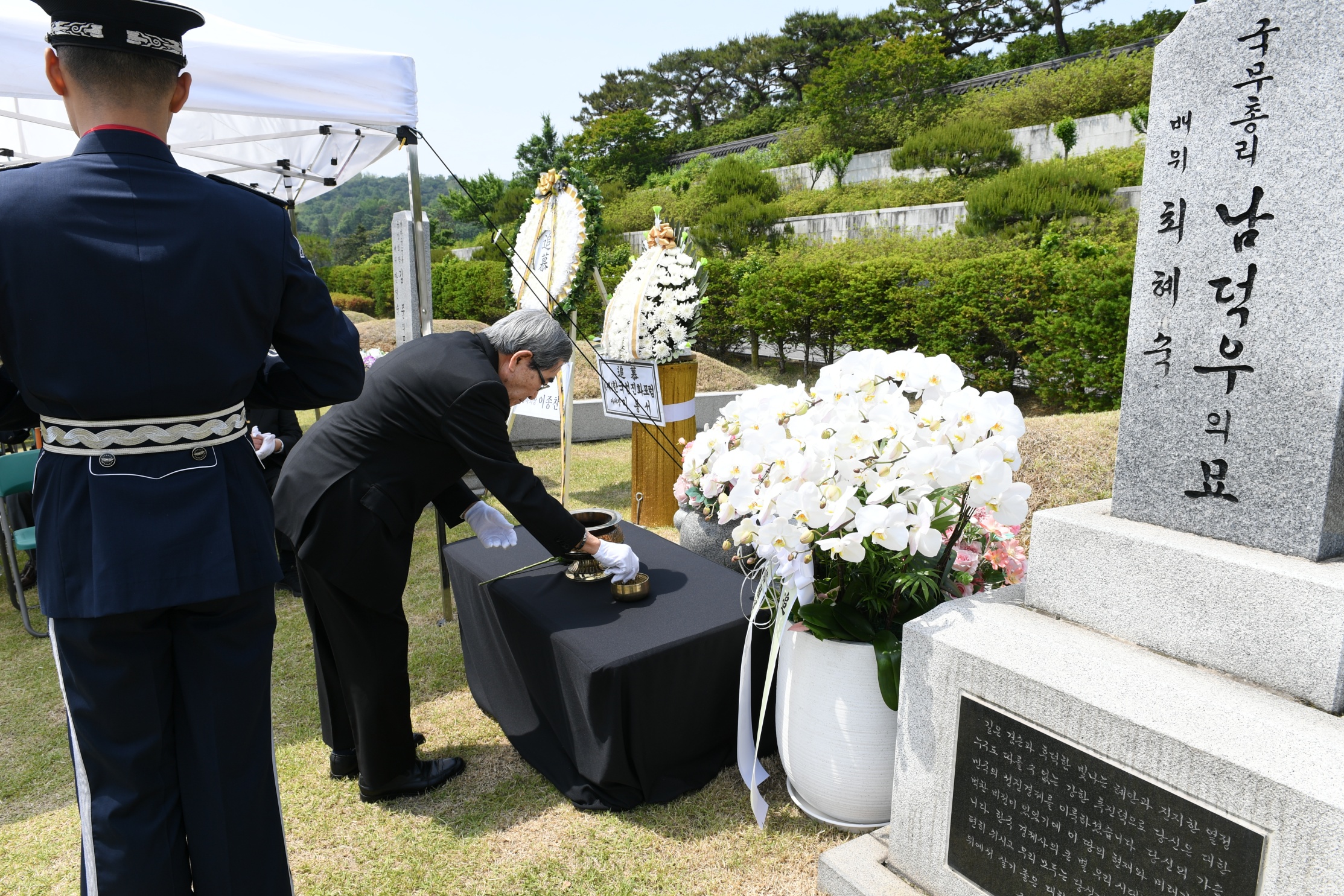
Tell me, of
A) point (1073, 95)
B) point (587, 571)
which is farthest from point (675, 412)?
point (1073, 95)

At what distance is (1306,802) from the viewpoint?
133cm

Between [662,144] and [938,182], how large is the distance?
790 inches

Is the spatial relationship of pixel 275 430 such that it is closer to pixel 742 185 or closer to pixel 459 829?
pixel 459 829

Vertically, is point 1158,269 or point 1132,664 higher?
point 1158,269

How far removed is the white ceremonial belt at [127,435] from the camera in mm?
1524

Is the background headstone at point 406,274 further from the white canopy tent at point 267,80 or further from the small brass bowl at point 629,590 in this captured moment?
the small brass bowl at point 629,590

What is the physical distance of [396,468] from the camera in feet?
8.33

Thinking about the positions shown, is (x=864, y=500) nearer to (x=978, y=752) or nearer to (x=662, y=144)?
(x=978, y=752)

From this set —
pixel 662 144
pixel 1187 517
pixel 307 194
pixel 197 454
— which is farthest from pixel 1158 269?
pixel 662 144

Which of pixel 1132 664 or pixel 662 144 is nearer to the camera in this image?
pixel 1132 664

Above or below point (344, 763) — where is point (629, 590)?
above

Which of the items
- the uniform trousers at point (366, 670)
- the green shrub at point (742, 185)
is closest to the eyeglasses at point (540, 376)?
the uniform trousers at point (366, 670)

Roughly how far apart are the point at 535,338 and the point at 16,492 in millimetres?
3303

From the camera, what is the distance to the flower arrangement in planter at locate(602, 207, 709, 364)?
514cm
